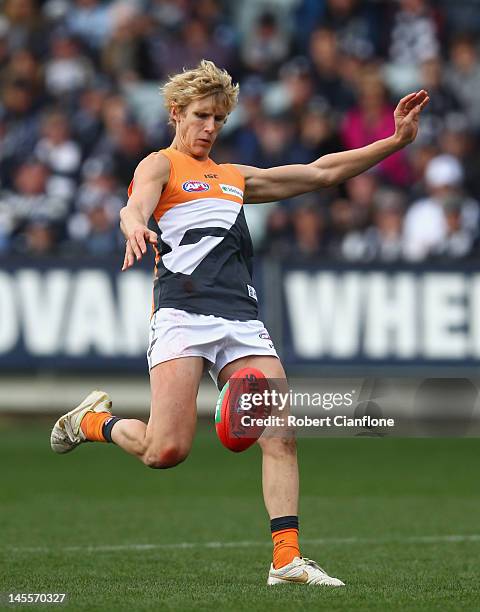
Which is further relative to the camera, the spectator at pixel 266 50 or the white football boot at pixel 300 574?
the spectator at pixel 266 50

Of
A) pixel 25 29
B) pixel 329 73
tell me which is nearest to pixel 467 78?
pixel 329 73

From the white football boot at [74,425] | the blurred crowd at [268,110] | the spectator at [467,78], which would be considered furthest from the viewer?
the spectator at [467,78]

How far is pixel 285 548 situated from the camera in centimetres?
690

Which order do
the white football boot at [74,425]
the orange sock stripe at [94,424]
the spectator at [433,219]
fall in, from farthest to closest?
the spectator at [433,219], the white football boot at [74,425], the orange sock stripe at [94,424]

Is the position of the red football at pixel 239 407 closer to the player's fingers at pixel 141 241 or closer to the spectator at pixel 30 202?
the player's fingers at pixel 141 241

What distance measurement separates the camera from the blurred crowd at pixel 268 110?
16.7m

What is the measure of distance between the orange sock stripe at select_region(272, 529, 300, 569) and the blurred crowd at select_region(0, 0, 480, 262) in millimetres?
9411

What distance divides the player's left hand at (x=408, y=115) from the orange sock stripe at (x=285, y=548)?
85.5 inches

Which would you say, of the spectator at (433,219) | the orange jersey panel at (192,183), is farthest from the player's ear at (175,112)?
the spectator at (433,219)

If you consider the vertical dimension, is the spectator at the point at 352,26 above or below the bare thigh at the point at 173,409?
above

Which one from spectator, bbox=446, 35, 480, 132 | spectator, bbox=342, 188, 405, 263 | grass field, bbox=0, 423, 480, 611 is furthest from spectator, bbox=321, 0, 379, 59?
grass field, bbox=0, 423, 480, 611

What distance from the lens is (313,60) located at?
19.4 metres

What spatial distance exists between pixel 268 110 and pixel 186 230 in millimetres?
12163

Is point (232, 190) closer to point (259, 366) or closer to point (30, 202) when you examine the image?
point (259, 366)
